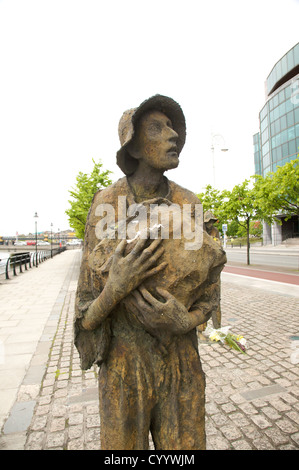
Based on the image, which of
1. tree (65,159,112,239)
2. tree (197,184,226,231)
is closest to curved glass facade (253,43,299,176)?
tree (197,184,226,231)

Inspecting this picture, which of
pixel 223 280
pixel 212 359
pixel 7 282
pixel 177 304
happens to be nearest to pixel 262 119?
pixel 223 280

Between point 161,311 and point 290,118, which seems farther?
point 290,118

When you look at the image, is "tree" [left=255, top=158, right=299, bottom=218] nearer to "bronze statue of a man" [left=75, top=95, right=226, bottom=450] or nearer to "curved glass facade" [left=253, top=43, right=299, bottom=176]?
"bronze statue of a man" [left=75, top=95, right=226, bottom=450]

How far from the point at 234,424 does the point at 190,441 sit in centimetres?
238

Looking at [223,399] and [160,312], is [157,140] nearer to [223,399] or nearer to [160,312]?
[160,312]

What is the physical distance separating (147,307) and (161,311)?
0.21ft

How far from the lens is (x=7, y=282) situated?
15.9 metres

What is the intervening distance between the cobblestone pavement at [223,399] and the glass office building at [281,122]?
1368 inches

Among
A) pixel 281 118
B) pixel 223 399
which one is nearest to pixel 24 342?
pixel 223 399

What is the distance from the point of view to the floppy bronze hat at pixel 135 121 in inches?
65.1

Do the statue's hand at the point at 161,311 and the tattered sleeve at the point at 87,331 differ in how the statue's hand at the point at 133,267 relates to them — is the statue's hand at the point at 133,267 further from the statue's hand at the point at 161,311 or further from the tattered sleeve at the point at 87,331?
the tattered sleeve at the point at 87,331

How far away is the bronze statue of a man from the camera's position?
134cm

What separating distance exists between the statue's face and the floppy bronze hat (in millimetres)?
53

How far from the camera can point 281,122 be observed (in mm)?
39781
